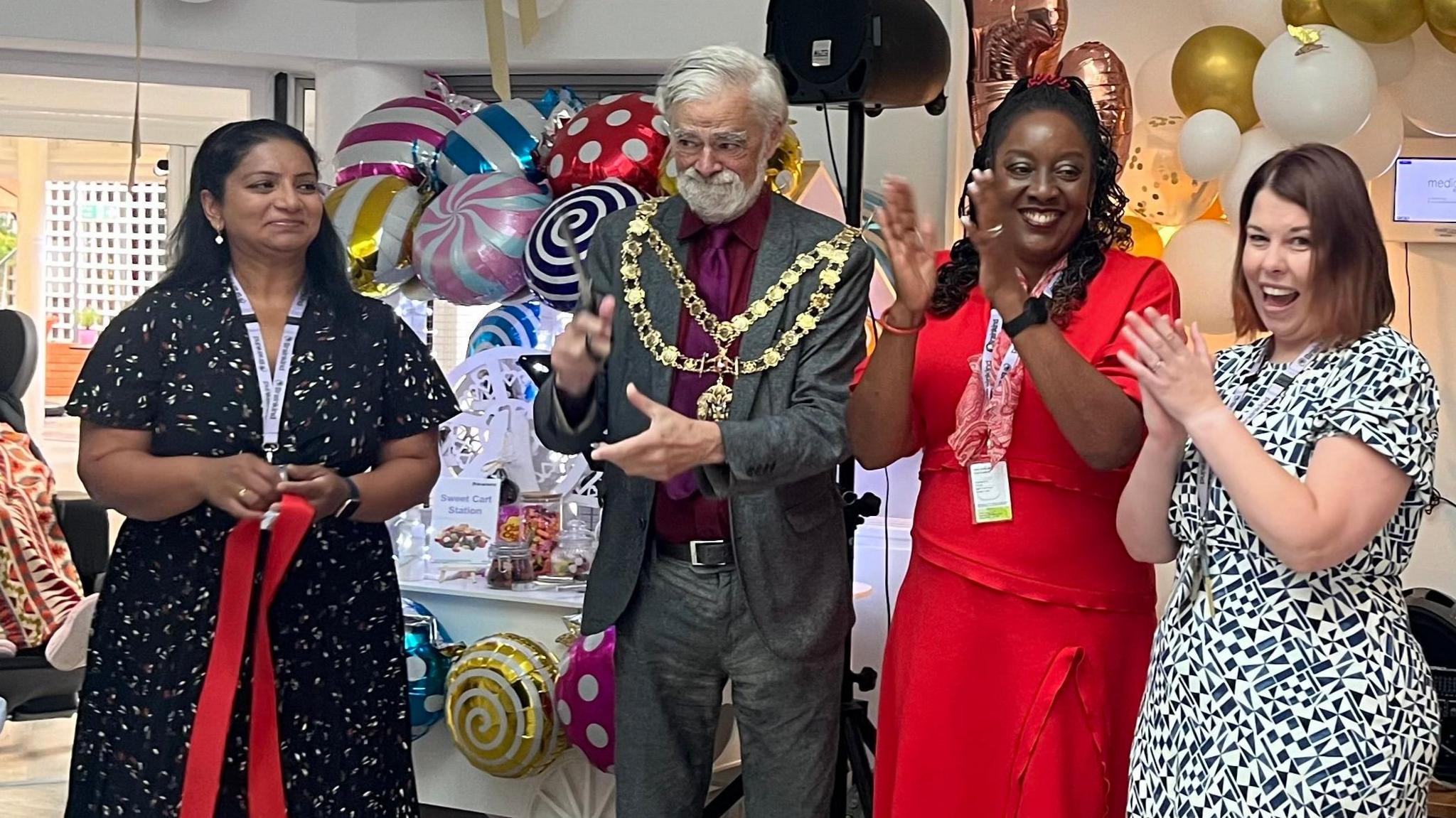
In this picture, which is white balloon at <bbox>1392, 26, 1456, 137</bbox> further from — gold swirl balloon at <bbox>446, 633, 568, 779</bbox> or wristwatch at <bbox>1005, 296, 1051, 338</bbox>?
gold swirl balloon at <bbox>446, 633, 568, 779</bbox>

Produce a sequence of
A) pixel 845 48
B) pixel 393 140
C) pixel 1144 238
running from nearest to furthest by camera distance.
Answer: pixel 845 48
pixel 1144 238
pixel 393 140

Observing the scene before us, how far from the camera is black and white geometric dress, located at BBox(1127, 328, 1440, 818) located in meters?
1.62

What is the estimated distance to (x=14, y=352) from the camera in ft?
13.9

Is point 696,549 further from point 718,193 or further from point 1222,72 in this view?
point 1222,72

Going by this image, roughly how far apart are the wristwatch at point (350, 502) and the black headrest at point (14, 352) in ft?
7.89

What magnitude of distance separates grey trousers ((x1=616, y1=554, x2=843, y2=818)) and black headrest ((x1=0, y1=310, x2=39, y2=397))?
2757mm

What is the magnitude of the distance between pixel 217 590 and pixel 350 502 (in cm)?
25

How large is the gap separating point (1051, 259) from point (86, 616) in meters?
1.92

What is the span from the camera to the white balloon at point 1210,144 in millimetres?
3088

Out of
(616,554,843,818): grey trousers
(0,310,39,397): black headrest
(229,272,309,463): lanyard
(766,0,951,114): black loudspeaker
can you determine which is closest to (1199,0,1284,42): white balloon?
(766,0,951,114): black loudspeaker

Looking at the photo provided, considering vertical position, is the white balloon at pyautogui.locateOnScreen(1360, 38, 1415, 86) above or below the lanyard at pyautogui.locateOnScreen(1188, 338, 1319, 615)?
above

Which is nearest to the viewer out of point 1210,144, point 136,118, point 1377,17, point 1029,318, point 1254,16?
point 1029,318

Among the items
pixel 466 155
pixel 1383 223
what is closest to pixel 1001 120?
pixel 466 155

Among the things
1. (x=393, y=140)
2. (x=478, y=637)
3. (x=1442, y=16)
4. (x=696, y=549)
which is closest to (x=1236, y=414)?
(x=696, y=549)
